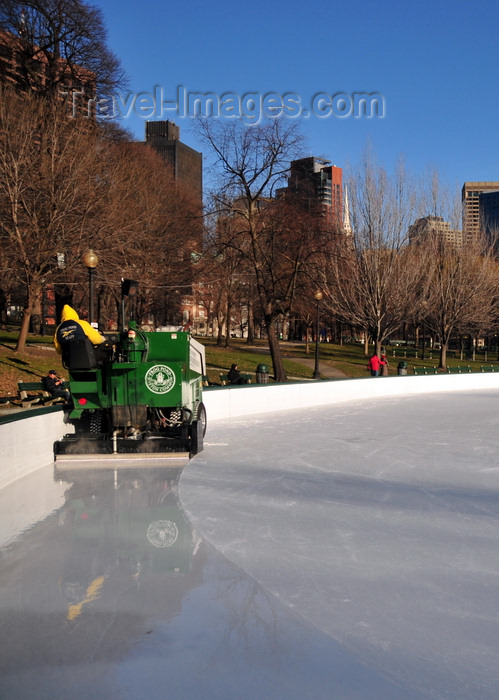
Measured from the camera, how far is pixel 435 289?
37125 millimetres

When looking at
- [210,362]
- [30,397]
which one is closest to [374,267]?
[210,362]

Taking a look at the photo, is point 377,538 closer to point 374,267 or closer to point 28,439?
point 28,439

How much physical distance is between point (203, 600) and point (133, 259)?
2387 centimetres

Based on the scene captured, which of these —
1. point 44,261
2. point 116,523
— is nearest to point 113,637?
point 116,523

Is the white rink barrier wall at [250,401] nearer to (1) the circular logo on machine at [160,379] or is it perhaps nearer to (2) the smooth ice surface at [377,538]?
(1) the circular logo on machine at [160,379]

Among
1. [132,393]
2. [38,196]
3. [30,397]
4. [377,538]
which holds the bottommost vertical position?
[377,538]

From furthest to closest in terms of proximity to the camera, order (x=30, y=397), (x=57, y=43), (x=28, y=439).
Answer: (x=57, y=43) → (x=30, y=397) → (x=28, y=439)

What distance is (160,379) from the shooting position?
885 cm

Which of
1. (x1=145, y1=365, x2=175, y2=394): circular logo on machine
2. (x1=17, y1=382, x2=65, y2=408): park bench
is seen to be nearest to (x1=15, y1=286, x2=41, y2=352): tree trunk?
(x1=17, y1=382, x2=65, y2=408): park bench

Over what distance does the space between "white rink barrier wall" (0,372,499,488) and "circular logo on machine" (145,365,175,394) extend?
150 cm

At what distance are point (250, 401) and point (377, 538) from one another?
36.5ft

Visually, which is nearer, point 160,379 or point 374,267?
point 160,379

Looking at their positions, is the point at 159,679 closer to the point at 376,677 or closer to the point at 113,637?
the point at 113,637

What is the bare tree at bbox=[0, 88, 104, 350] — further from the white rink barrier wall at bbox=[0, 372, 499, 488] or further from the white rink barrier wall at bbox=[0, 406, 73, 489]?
the white rink barrier wall at bbox=[0, 406, 73, 489]
